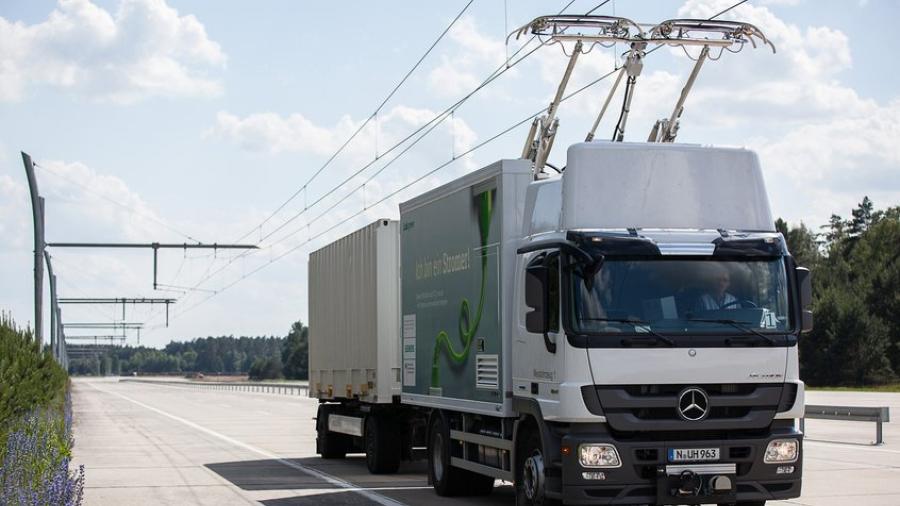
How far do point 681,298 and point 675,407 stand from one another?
0.98m

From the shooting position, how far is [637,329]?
11.5 metres

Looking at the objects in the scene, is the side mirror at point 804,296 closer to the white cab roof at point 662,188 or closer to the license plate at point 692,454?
the white cab roof at point 662,188

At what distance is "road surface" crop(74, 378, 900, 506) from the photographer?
16125 mm

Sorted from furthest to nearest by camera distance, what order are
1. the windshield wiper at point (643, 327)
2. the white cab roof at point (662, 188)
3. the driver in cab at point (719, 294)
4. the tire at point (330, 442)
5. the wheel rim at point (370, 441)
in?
the tire at point (330, 442), the wheel rim at point (370, 441), the white cab roof at point (662, 188), the driver in cab at point (719, 294), the windshield wiper at point (643, 327)

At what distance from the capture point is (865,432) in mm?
29844

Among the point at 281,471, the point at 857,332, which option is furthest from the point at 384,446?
the point at 857,332

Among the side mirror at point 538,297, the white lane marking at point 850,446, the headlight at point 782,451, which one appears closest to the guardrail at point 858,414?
the white lane marking at point 850,446

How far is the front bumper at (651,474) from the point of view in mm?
11266

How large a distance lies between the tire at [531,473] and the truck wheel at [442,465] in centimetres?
292

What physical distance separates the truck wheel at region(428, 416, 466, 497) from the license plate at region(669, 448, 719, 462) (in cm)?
472

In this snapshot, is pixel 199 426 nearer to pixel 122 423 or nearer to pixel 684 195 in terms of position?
pixel 122 423

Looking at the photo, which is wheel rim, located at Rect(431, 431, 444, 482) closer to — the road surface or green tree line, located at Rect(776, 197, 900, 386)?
the road surface

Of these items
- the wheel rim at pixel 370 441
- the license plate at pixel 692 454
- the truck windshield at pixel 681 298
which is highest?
the truck windshield at pixel 681 298

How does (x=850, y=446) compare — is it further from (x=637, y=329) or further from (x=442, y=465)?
(x=637, y=329)
